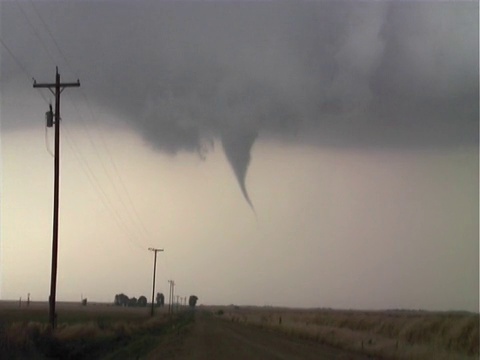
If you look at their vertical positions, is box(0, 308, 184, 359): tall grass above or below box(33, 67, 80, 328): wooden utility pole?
below

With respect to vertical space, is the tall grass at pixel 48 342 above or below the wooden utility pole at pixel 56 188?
below

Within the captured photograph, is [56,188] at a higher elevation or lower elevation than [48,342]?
higher

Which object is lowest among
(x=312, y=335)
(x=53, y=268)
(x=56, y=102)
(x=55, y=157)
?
(x=312, y=335)

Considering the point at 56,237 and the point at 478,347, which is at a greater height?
the point at 56,237

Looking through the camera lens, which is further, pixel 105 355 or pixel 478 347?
pixel 478 347

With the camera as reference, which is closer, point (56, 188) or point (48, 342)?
point (48, 342)

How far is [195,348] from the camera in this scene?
143 ft

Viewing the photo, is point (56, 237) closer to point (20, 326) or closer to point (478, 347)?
point (20, 326)

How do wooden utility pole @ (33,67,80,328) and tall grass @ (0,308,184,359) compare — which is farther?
wooden utility pole @ (33,67,80,328)

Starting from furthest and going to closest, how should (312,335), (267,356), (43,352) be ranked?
(312,335) → (267,356) → (43,352)

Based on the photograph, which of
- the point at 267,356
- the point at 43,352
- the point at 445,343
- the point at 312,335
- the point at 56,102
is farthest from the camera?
the point at 312,335

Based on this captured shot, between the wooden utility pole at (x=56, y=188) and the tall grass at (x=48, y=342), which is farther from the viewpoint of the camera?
the wooden utility pole at (x=56, y=188)

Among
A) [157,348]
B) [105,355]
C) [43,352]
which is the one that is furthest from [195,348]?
[43,352]

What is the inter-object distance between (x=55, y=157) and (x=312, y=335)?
110 feet
